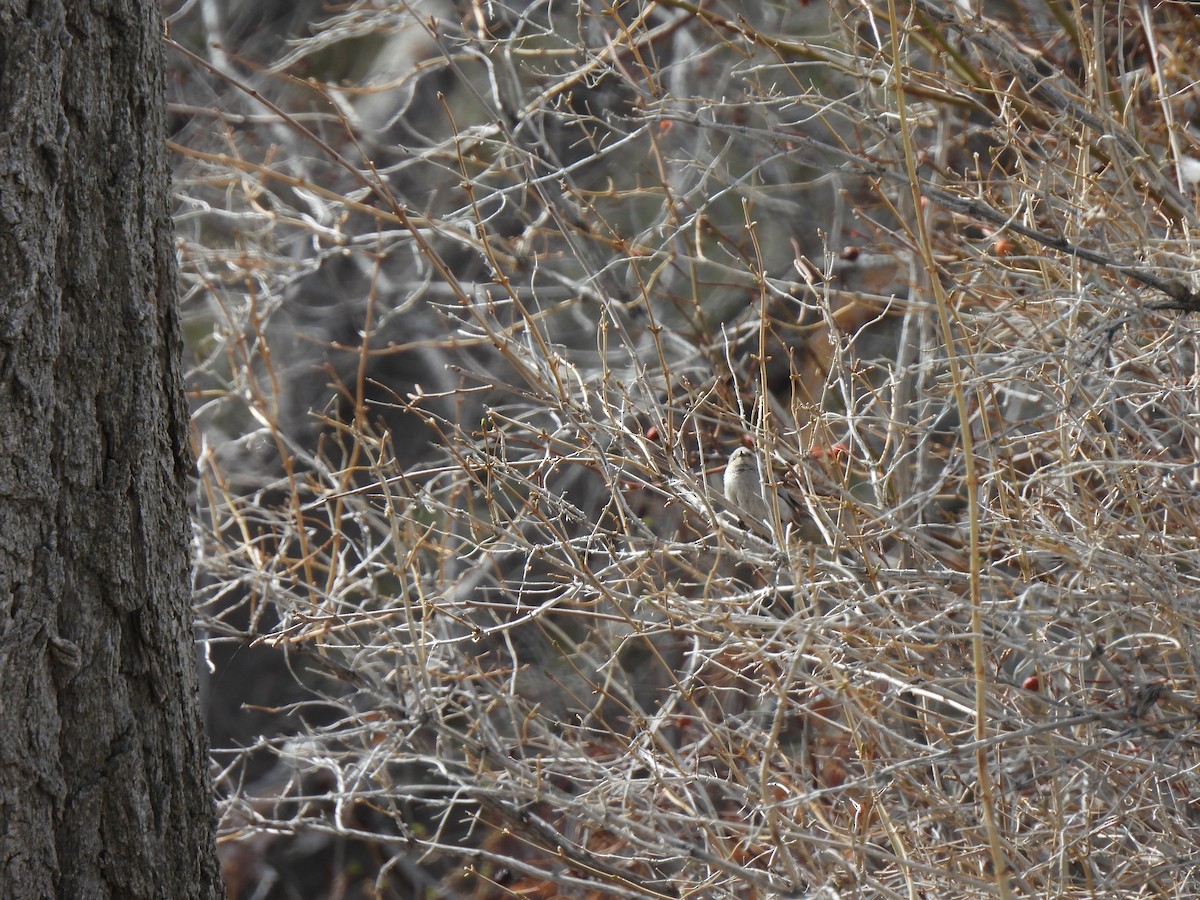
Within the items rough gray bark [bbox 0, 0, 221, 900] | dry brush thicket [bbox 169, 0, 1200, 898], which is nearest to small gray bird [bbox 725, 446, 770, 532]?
dry brush thicket [bbox 169, 0, 1200, 898]

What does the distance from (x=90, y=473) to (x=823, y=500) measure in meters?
1.64

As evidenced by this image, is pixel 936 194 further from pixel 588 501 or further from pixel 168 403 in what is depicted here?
pixel 588 501

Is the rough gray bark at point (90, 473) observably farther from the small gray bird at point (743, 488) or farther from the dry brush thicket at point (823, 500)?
the small gray bird at point (743, 488)

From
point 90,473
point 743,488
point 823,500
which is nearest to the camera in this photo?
→ point 90,473

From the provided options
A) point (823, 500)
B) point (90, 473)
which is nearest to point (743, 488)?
point (823, 500)

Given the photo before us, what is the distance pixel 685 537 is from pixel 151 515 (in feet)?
12.3

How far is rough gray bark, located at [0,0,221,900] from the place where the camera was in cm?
144

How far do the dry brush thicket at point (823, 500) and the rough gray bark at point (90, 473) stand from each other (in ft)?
1.90

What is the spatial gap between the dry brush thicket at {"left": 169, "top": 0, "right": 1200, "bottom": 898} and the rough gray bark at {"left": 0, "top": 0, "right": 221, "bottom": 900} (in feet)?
1.90

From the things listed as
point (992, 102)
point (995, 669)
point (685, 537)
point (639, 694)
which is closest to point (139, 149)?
point (995, 669)

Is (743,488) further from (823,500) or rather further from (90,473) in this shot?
(90,473)

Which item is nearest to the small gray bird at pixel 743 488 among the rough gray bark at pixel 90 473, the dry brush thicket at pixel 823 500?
the dry brush thicket at pixel 823 500

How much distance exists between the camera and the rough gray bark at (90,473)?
56.5 inches

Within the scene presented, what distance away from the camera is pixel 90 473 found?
1504 millimetres
